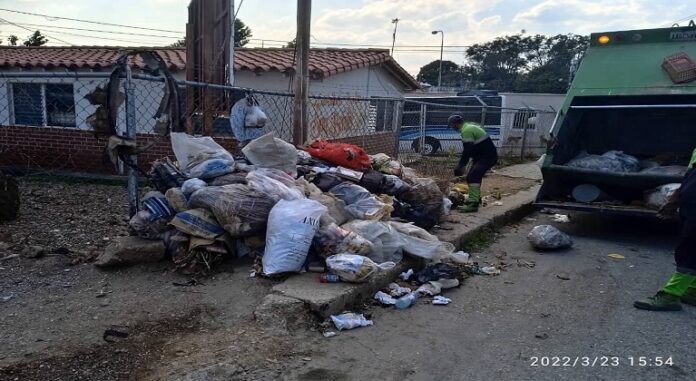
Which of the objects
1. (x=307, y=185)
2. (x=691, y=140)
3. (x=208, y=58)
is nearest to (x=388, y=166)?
(x=307, y=185)

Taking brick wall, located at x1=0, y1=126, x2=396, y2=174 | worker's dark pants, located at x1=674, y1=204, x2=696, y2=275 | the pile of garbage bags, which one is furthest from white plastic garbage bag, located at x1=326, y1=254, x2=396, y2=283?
brick wall, located at x1=0, y1=126, x2=396, y2=174

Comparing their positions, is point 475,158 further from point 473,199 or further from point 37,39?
point 37,39

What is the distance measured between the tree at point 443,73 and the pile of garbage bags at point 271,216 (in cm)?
4839

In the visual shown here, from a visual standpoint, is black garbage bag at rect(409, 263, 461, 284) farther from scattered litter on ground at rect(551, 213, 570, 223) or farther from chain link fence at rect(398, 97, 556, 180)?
chain link fence at rect(398, 97, 556, 180)

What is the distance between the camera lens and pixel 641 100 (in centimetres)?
651

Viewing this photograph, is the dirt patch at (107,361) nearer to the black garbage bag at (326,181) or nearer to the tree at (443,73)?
the black garbage bag at (326,181)

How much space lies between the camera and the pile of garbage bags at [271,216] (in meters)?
3.99

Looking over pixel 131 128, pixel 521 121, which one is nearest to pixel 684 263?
pixel 131 128

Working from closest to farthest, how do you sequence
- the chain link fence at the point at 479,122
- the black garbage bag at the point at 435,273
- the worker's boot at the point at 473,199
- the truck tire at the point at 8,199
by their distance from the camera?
the black garbage bag at the point at 435,273
the truck tire at the point at 8,199
the worker's boot at the point at 473,199
the chain link fence at the point at 479,122

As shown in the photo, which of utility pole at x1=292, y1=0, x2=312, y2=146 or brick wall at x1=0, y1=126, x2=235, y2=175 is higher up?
utility pole at x1=292, y1=0, x2=312, y2=146

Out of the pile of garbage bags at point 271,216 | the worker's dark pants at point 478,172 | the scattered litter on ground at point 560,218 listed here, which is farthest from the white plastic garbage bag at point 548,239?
the scattered litter on ground at point 560,218

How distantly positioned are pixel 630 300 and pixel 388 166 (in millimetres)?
2861

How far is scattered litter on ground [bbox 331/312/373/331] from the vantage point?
3.40 metres

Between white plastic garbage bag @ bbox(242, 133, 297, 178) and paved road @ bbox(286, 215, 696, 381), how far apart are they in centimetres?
185
